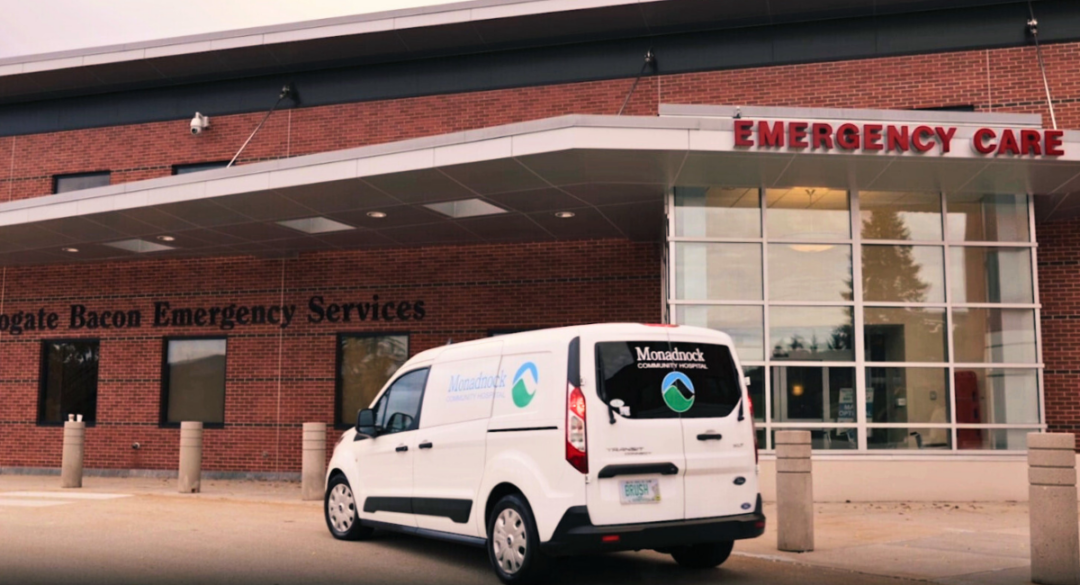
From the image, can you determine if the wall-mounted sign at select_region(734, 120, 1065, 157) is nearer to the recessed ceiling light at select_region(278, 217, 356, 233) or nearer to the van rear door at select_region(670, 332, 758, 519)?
the van rear door at select_region(670, 332, 758, 519)

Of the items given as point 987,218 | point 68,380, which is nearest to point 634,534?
point 987,218

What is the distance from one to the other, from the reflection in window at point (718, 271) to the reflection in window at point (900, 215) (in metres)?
1.67

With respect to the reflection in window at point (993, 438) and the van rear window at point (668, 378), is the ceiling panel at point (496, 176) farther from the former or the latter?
the reflection in window at point (993, 438)

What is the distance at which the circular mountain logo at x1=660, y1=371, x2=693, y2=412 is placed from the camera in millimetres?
8000

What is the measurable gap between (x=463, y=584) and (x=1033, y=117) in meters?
9.39

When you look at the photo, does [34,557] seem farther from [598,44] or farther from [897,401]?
[598,44]

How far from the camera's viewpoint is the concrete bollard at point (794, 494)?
9.48m

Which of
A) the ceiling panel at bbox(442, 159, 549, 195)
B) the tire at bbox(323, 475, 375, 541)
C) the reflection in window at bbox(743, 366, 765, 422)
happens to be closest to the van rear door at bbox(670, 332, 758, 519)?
the tire at bbox(323, 475, 375, 541)

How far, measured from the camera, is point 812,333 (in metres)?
13.7

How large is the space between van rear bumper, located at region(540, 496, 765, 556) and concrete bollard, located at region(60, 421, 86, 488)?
38.3ft

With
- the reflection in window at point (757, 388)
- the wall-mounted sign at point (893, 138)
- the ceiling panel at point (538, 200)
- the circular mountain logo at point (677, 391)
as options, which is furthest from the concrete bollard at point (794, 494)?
the ceiling panel at point (538, 200)

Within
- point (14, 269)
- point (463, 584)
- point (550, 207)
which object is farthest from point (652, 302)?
point (14, 269)

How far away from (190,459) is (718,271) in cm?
834

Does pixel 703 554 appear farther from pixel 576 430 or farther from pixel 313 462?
pixel 313 462
